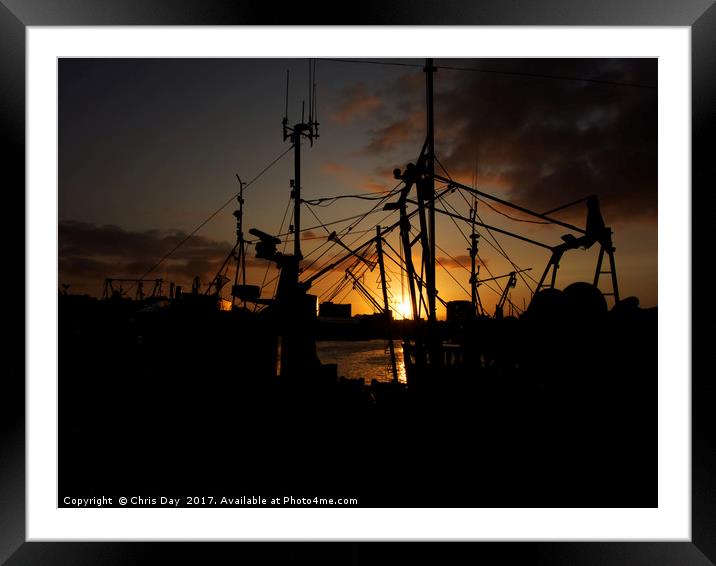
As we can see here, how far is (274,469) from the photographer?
400 centimetres

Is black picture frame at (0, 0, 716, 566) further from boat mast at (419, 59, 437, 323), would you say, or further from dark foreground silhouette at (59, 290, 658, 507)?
boat mast at (419, 59, 437, 323)

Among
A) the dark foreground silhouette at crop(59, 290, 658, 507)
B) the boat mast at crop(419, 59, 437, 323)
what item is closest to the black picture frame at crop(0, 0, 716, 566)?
the dark foreground silhouette at crop(59, 290, 658, 507)

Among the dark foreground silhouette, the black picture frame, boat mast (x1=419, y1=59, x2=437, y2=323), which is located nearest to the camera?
the black picture frame

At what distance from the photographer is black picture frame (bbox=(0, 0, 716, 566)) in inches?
108

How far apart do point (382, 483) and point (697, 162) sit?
11.5 ft

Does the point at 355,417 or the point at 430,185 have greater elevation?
the point at 430,185
